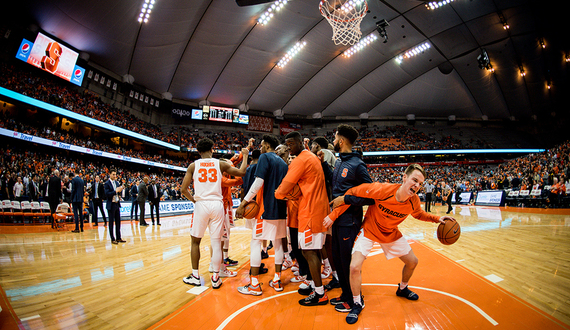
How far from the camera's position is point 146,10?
1844 cm

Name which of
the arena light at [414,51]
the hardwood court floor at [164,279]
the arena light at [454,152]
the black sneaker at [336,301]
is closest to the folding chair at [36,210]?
the hardwood court floor at [164,279]

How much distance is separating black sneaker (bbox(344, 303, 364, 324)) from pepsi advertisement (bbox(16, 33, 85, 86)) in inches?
1030

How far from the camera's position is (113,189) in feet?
20.1

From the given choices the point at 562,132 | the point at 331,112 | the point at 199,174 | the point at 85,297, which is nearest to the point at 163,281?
the point at 85,297

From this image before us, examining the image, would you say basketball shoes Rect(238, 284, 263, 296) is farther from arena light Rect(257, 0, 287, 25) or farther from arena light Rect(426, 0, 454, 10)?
arena light Rect(426, 0, 454, 10)

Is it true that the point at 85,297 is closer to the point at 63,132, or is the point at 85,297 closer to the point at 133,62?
the point at 63,132

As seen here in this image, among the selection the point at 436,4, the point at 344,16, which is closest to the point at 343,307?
the point at 344,16

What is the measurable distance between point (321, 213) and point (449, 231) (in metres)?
1.41

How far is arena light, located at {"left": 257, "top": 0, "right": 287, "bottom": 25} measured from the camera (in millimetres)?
19555

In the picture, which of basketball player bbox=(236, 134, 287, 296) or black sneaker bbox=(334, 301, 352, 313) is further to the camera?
basketball player bbox=(236, 134, 287, 296)

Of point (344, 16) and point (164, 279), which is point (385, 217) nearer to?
point (164, 279)

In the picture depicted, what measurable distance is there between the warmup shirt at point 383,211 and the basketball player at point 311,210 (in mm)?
287

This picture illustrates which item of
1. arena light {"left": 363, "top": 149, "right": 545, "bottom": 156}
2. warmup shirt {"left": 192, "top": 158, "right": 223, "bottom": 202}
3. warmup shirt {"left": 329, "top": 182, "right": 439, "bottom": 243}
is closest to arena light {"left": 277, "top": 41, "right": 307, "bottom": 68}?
arena light {"left": 363, "top": 149, "right": 545, "bottom": 156}

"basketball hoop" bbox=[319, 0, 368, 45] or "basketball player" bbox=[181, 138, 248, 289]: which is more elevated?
Answer: "basketball hoop" bbox=[319, 0, 368, 45]
